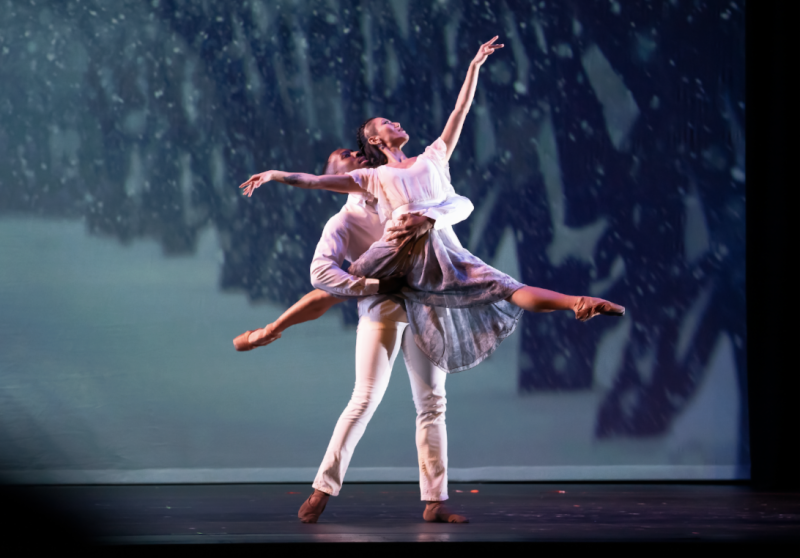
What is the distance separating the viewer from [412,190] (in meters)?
2.46

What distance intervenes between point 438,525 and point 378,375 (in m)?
0.49

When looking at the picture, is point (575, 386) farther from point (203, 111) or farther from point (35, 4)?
point (35, 4)

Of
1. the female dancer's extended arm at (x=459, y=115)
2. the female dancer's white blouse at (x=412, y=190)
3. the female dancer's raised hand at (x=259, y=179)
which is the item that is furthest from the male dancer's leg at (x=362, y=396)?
the female dancer's extended arm at (x=459, y=115)

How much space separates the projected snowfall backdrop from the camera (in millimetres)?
3641

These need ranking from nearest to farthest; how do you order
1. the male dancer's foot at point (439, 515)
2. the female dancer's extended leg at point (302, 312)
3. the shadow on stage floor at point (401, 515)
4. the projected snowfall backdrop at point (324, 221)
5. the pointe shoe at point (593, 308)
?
1. the shadow on stage floor at point (401, 515)
2. the pointe shoe at point (593, 308)
3. the male dancer's foot at point (439, 515)
4. the female dancer's extended leg at point (302, 312)
5. the projected snowfall backdrop at point (324, 221)

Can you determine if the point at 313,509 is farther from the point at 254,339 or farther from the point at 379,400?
the point at 254,339

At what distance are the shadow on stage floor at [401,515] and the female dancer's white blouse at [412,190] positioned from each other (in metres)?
0.98

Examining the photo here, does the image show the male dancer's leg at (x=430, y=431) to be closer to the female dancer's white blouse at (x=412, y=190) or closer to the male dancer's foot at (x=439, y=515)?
the male dancer's foot at (x=439, y=515)

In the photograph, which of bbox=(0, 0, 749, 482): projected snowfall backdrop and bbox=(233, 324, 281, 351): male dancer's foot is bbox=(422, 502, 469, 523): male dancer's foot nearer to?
bbox=(233, 324, 281, 351): male dancer's foot

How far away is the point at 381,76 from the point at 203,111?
921 millimetres

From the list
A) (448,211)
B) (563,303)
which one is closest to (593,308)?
(563,303)

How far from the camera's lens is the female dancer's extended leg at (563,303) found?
80.6 inches

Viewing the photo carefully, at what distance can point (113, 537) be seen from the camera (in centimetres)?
189

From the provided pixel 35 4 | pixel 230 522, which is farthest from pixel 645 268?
pixel 35 4
